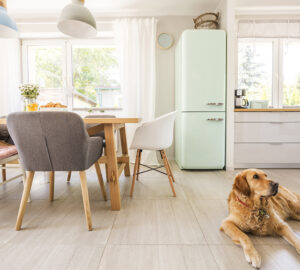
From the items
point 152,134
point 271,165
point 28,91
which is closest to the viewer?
point 152,134

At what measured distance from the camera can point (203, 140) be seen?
9.67 feet

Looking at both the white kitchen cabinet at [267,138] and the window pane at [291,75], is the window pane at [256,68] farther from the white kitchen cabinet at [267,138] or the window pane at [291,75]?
the white kitchen cabinet at [267,138]

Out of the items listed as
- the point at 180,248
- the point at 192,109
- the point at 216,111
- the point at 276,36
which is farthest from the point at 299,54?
the point at 180,248

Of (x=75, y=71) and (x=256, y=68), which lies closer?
(x=256, y=68)

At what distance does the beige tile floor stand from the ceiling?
2.82 m

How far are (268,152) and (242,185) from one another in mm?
2138

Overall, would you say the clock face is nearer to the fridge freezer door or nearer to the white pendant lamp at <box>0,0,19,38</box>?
the fridge freezer door

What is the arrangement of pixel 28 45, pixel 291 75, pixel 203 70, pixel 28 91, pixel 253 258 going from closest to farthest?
1. pixel 253 258
2. pixel 28 91
3. pixel 203 70
4. pixel 291 75
5. pixel 28 45

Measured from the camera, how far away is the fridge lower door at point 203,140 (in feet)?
9.61

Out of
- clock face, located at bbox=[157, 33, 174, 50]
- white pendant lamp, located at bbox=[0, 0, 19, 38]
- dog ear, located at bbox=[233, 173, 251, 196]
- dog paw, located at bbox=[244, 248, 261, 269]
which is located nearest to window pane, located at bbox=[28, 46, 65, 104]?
white pendant lamp, located at bbox=[0, 0, 19, 38]

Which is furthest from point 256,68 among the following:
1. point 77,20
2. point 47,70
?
point 47,70

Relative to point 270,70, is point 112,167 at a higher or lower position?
lower

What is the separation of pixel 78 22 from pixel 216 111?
6.52 ft

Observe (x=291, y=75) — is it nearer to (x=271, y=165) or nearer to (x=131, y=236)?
(x=271, y=165)
